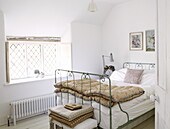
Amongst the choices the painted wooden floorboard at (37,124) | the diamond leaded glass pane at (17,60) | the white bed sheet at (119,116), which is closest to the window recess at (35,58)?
the diamond leaded glass pane at (17,60)

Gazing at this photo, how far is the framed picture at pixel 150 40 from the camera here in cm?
415

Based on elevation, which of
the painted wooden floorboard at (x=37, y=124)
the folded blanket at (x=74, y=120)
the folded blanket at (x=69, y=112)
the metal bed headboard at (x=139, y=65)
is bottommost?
the painted wooden floorboard at (x=37, y=124)

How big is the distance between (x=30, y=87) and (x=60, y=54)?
149cm

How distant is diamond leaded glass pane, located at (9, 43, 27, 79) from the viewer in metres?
4.11

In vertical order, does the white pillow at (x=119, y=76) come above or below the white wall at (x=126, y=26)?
below

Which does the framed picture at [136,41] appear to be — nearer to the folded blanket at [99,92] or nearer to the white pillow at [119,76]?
the white pillow at [119,76]

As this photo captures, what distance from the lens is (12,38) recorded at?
391 cm

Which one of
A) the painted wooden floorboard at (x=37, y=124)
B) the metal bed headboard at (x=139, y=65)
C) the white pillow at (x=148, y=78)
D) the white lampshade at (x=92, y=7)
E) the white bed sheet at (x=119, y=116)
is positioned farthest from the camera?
the metal bed headboard at (x=139, y=65)

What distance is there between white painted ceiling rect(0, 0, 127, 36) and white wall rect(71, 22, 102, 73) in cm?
25

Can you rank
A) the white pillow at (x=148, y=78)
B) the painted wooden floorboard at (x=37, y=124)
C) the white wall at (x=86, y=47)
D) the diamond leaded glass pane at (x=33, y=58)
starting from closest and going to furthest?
the painted wooden floorboard at (x=37, y=124) < the white pillow at (x=148, y=78) < the diamond leaded glass pane at (x=33, y=58) < the white wall at (x=86, y=47)

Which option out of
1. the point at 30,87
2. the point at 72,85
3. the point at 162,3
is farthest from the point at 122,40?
the point at 162,3

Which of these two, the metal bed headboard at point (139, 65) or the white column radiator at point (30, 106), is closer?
the white column radiator at point (30, 106)

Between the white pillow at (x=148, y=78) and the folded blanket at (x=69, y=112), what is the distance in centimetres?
176

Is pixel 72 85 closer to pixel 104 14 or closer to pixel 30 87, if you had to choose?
pixel 30 87
